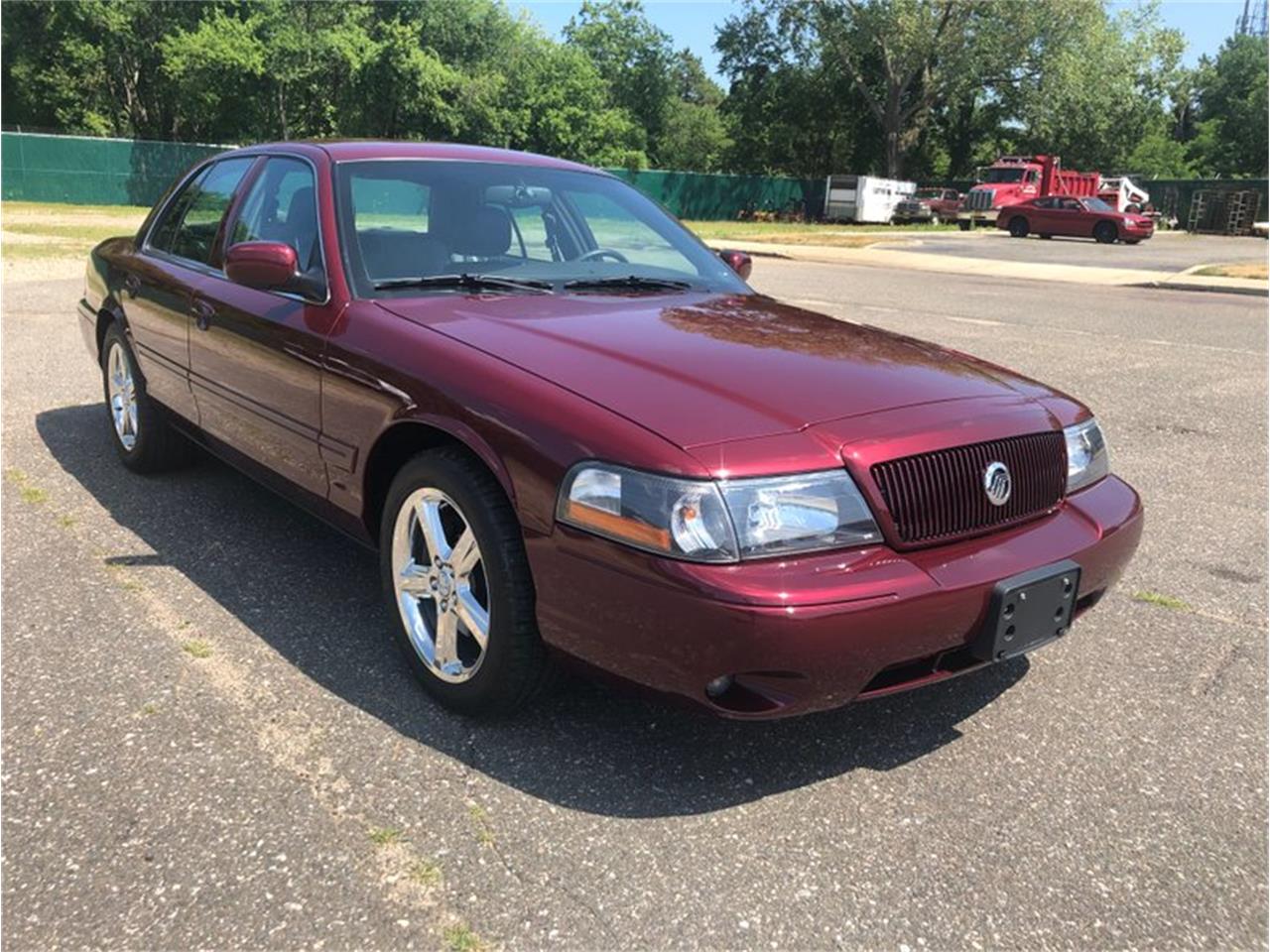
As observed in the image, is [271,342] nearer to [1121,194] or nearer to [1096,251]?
[1096,251]

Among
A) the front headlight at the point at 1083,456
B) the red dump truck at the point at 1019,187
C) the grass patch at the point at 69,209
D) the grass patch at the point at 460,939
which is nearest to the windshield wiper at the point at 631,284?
the front headlight at the point at 1083,456

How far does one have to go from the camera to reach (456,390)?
2752mm

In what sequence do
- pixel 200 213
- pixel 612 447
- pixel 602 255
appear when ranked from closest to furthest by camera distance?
pixel 612 447
pixel 602 255
pixel 200 213

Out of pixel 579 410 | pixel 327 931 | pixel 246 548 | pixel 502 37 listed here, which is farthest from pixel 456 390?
pixel 502 37

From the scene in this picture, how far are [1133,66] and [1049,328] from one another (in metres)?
50.0

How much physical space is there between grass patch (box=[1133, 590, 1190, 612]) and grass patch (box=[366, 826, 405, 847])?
9.54ft

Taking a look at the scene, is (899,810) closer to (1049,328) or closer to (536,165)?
(536,165)

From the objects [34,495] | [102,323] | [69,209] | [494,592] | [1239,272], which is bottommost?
[34,495]

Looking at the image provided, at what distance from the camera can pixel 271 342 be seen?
11.5ft

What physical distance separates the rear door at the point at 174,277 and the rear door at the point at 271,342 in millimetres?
154

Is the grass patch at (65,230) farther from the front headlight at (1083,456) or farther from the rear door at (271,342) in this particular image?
the front headlight at (1083,456)

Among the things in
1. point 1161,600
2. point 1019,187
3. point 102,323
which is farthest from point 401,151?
point 1019,187

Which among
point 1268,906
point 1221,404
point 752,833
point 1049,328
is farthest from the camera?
point 1049,328

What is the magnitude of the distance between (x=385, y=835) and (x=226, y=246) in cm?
266
